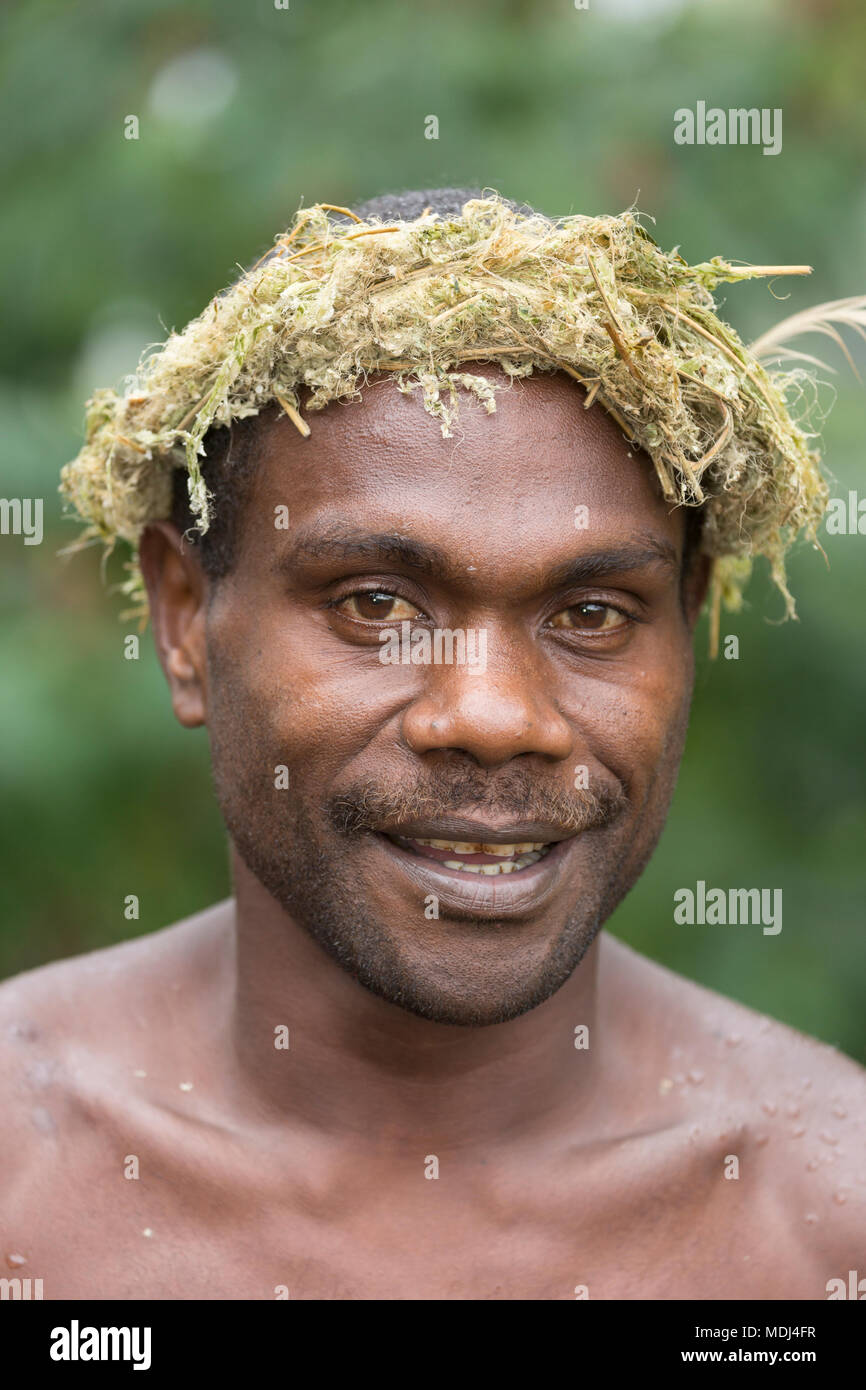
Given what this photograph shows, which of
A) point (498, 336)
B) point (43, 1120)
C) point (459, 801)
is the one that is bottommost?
point (43, 1120)

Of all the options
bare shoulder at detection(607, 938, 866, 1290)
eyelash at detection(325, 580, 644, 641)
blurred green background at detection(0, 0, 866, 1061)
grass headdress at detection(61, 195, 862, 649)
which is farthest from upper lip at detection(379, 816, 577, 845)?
blurred green background at detection(0, 0, 866, 1061)

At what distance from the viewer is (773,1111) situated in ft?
11.0

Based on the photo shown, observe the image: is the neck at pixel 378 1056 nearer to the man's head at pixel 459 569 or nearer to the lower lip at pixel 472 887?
the man's head at pixel 459 569

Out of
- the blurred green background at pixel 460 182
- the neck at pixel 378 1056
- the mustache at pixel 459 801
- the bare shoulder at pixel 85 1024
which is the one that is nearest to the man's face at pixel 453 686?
the mustache at pixel 459 801

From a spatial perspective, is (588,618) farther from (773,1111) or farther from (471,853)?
(773,1111)

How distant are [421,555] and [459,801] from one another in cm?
44

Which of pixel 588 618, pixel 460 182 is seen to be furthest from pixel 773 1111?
pixel 460 182

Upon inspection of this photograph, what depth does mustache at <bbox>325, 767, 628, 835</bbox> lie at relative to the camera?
2.76m

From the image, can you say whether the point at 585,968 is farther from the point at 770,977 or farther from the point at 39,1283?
the point at 770,977

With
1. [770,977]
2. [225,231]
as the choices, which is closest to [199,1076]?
[770,977]

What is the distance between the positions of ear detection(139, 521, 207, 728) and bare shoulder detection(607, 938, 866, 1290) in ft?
3.90

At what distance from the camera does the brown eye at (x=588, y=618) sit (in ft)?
9.57
